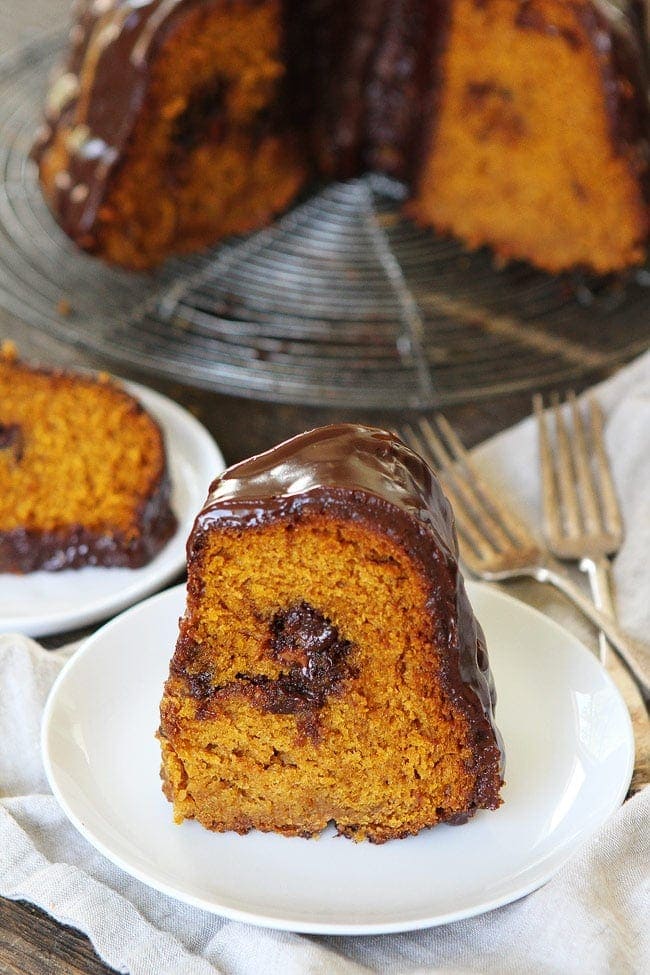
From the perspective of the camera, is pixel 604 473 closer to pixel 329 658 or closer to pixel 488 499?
pixel 488 499

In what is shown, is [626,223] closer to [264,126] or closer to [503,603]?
[264,126]

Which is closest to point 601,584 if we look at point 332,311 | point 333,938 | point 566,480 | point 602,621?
point 602,621

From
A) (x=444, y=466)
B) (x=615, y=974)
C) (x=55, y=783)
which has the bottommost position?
(x=444, y=466)

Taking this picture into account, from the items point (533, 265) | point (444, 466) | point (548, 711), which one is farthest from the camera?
point (533, 265)

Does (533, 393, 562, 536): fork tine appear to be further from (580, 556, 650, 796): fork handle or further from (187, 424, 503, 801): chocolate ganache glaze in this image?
(187, 424, 503, 801): chocolate ganache glaze

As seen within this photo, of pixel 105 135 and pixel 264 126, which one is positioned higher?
pixel 105 135

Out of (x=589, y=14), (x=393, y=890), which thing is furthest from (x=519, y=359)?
(x=393, y=890)

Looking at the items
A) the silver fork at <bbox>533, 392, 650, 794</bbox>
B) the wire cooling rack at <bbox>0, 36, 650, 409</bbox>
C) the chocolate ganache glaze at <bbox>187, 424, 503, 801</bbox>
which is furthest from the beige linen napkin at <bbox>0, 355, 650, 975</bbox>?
the wire cooling rack at <bbox>0, 36, 650, 409</bbox>
